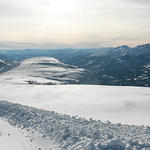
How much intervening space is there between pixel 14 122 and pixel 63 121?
2.71m

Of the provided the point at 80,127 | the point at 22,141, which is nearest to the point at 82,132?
the point at 80,127

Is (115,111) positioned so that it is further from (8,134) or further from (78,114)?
(8,134)

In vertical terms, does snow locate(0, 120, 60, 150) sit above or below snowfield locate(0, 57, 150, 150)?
below

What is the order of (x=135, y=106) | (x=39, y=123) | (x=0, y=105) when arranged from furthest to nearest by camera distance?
1. (x=0, y=105)
2. (x=135, y=106)
3. (x=39, y=123)

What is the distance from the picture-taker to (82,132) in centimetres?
881

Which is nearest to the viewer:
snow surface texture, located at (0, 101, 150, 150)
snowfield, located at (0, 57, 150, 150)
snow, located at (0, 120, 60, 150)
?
snow surface texture, located at (0, 101, 150, 150)

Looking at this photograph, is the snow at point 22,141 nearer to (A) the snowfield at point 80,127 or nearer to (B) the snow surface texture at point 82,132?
(A) the snowfield at point 80,127

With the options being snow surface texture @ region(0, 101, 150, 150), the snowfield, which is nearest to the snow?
the snowfield

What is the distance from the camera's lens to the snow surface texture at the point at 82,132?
295 inches

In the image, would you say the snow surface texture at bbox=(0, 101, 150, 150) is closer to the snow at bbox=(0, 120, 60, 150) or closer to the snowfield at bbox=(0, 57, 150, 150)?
the snowfield at bbox=(0, 57, 150, 150)

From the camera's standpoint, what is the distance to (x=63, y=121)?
1068 centimetres

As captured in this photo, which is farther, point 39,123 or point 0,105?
point 0,105

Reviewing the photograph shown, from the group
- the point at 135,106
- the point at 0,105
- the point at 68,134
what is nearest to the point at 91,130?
the point at 68,134

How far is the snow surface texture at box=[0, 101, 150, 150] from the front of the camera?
7.50 meters
